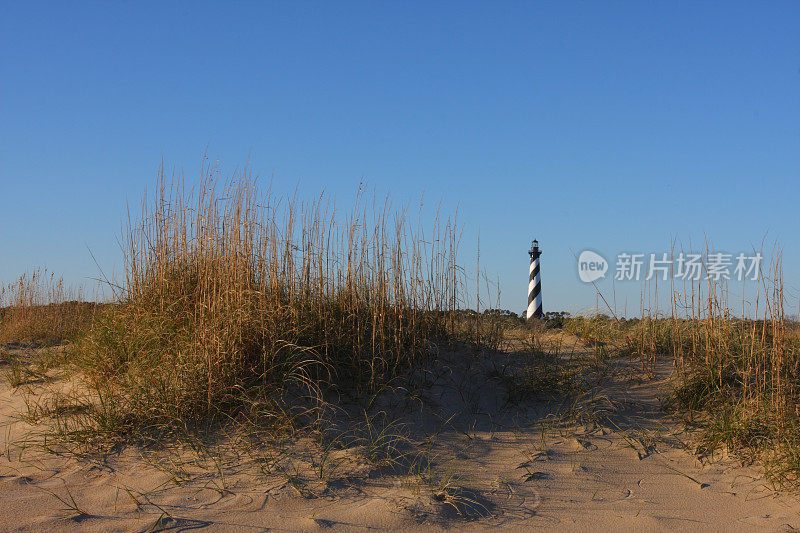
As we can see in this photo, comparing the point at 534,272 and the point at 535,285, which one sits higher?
the point at 534,272

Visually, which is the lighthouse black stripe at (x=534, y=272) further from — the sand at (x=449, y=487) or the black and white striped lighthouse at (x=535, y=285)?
the sand at (x=449, y=487)

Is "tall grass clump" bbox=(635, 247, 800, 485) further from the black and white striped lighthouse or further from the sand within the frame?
the black and white striped lighthouse

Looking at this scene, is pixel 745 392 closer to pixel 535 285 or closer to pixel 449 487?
pixel 449 487

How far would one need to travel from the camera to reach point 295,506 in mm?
2744

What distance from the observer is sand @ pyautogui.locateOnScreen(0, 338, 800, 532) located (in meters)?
2.67

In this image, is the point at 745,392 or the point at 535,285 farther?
the point at 535,285

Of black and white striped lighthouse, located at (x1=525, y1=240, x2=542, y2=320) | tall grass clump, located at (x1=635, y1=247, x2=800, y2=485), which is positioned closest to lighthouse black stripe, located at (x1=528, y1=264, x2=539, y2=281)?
black and white striped lighthouse, located at (x1=525, y1=240, x2=542, y2=320)

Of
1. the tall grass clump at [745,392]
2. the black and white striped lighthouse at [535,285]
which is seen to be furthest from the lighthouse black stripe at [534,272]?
the tall grass clump at [745,392]

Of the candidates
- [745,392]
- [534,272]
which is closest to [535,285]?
[534,272]

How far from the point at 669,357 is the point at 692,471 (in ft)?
6.80

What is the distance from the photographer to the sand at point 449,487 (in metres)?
2.67

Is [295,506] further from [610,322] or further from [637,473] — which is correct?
[610,322]

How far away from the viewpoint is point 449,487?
2.92m

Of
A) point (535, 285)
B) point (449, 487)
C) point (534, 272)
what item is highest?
point (534, 272)
